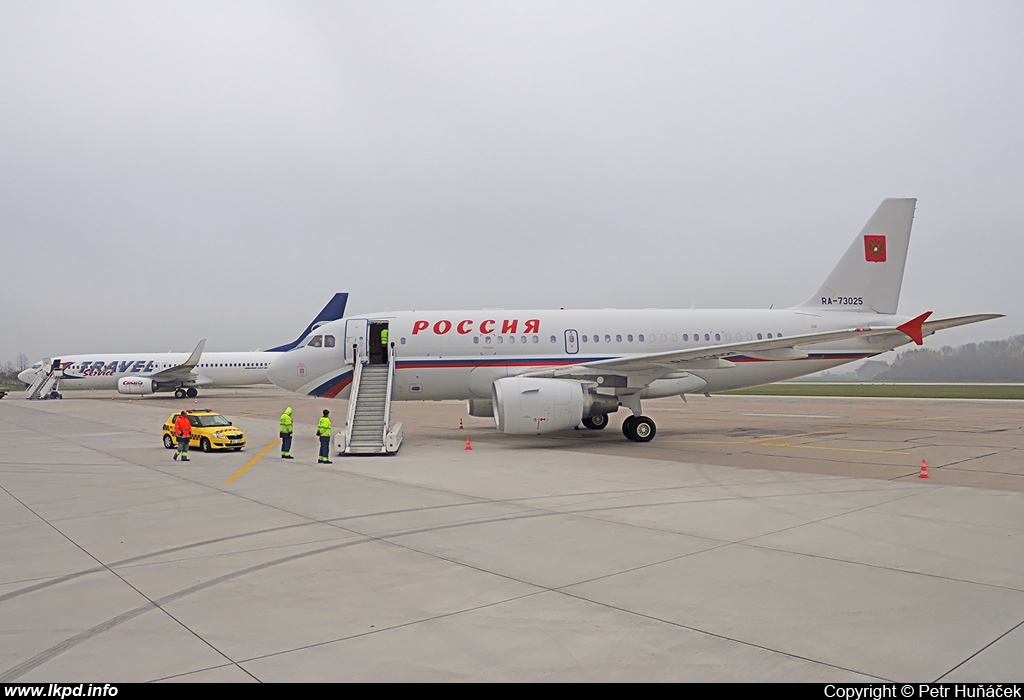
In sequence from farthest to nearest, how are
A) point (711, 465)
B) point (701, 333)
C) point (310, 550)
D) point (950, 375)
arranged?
1. point (950, 375)
2. point (701, 333)
3. point (711, 465)
4. point (310, 550)

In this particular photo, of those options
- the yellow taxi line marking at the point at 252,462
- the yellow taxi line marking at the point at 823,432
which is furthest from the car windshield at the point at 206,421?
the yellow taxi line marking at the point at 823,432

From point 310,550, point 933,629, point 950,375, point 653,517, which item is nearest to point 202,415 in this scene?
point 310,550

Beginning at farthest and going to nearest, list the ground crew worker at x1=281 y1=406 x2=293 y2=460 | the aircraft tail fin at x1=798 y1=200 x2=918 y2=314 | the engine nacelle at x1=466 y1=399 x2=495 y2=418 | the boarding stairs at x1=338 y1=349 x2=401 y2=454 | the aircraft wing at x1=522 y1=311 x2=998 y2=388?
the aircraft tail fin at x1=798 y1=200 x2=918 y2=314
the engine nacelle at x1=466 y1=399 x2=495 y2=418
the boarding stairs at x1=338 y1=349 x2=401 y2=454
the ground crew worker at x1=281 y1=406 x2=293 y2=460
the aircraft wing at x1=522 y1=311 x2=998 y2=388

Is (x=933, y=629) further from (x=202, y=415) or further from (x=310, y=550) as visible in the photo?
(x=202, y=415)

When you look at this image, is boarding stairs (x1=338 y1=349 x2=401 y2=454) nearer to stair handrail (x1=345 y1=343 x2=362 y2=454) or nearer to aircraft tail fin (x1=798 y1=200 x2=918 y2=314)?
stair handrail (x1=345 y1=343 x2=362 y2=454)

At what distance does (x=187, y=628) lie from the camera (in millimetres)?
5719

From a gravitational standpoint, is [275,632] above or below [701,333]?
below

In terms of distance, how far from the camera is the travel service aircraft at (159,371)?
53438 mm

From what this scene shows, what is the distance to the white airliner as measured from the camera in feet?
66.1

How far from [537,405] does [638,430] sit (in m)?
3.67

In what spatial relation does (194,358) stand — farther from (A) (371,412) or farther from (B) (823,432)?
(B) (823,432)

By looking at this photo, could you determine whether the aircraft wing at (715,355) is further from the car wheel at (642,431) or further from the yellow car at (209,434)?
the yellow car at (209,434)

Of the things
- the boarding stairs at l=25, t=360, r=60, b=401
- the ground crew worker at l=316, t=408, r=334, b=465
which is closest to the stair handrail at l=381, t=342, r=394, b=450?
the ground crew worker at l=316, t=408, r=334, b=465
